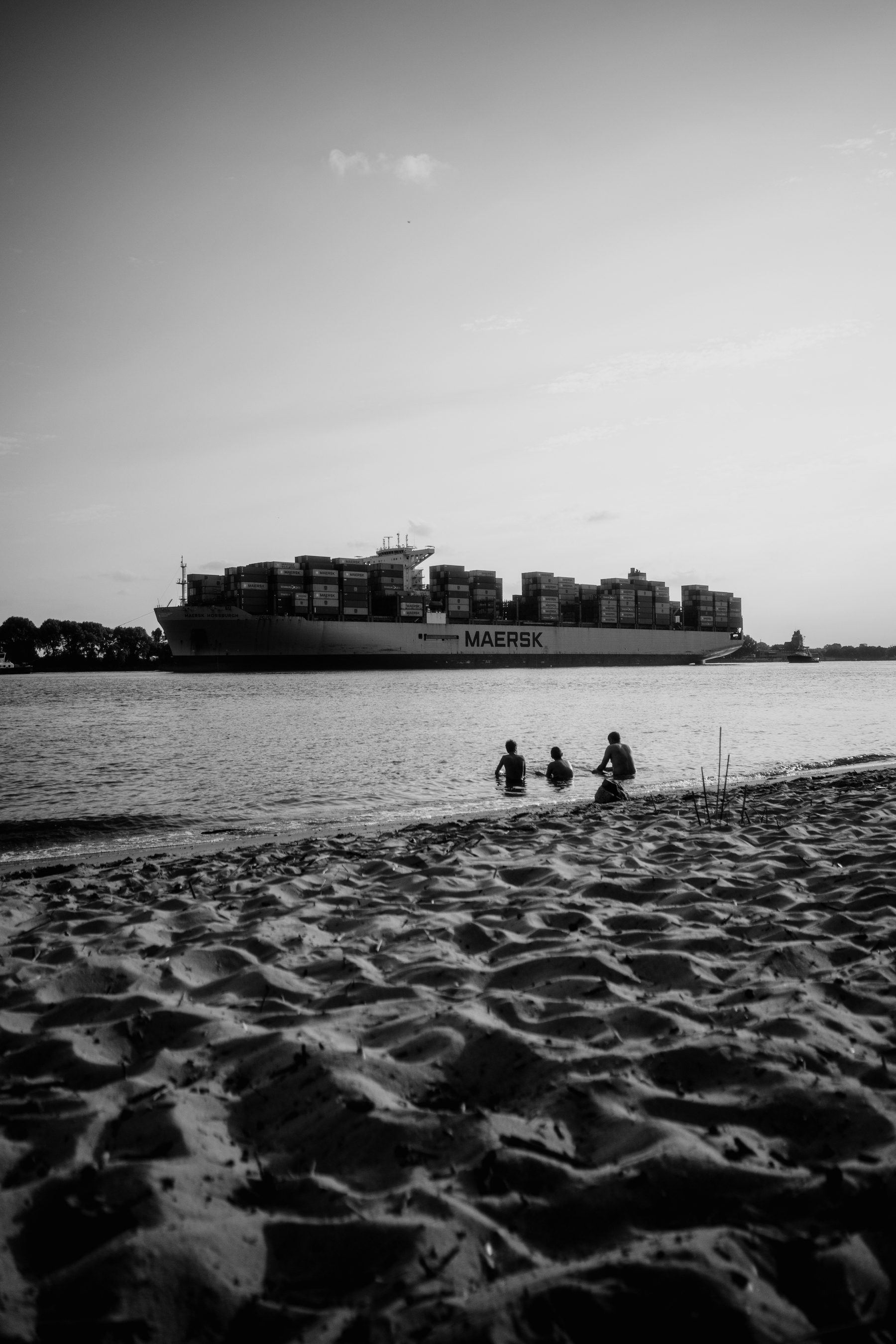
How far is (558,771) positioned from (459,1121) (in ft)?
37.5

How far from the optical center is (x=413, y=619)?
3265 inches

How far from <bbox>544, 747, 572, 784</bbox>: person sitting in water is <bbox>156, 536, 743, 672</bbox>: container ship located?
63.6 m

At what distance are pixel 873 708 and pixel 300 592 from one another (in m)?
57.5

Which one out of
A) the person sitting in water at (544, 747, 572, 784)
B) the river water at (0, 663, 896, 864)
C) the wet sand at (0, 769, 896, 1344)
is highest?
the wet sand at (0, 769, 896, 1344)

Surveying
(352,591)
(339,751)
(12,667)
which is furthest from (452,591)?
(12,667)

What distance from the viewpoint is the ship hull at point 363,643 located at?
75.1 meters

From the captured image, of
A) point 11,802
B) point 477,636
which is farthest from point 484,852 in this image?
point 477,636

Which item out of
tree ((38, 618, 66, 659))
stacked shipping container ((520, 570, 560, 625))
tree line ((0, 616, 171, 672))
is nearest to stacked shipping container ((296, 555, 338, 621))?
stacked shipping container ((520, 570, 560, 625))

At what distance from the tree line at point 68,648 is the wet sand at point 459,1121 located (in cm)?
13308

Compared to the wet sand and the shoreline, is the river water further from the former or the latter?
the wet sand

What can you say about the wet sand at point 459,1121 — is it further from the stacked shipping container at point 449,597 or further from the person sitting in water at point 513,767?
the stacked shipping container at point 449,597

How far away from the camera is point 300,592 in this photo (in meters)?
77.8

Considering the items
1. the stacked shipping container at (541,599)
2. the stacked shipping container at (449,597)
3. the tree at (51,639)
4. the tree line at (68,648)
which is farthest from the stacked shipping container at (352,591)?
the tree at (51,639)

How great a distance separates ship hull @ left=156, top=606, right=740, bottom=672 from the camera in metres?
75.1
